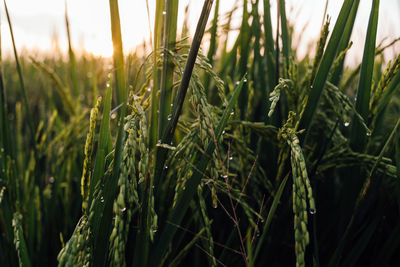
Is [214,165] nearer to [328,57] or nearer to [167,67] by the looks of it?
[167,67]

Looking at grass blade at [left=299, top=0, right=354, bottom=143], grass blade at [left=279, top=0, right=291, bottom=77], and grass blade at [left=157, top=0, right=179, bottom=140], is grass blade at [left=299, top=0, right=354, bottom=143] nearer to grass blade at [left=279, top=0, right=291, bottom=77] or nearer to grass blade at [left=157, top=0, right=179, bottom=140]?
grass blade at [left=279, top=0, right=291, bottom=77]

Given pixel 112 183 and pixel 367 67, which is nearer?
pixel 112 183

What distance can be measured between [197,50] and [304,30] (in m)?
1.27

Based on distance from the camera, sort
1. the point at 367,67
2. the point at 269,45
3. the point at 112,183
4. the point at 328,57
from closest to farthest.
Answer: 1. the point at 112,183
2. the point at 328,57
3. the point at 367,67
4. the point at 269,45

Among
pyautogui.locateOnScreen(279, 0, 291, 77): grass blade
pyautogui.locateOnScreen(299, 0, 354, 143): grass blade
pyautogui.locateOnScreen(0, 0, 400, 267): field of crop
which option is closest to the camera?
pyautogui.locateOnScreen(0, 0, 400, 267): field of crop

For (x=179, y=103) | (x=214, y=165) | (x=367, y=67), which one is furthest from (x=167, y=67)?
(x=367, y=67)

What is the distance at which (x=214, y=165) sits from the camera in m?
0.67

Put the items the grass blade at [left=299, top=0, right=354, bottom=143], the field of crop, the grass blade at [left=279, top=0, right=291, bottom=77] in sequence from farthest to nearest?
the grass blade at [left=279, top=0, right=291, bottom=77] → the grass blade at [left=299, top=0, right=354, bottom=143] → the field of crop

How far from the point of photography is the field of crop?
0.59m

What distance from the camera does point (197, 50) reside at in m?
0.60

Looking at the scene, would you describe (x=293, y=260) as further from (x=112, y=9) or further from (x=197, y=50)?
(x=112, y=9)

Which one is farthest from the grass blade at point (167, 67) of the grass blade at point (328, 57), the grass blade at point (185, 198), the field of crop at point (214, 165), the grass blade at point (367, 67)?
the grass blade at point (367, 67)

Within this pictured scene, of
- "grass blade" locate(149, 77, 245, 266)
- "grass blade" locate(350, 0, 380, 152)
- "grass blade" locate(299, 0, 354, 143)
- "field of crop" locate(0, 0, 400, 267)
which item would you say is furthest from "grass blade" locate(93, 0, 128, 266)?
"grass blade" locate(350, 0, 380, 152)

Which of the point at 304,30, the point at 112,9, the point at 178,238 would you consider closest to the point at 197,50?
the point at 112,9
